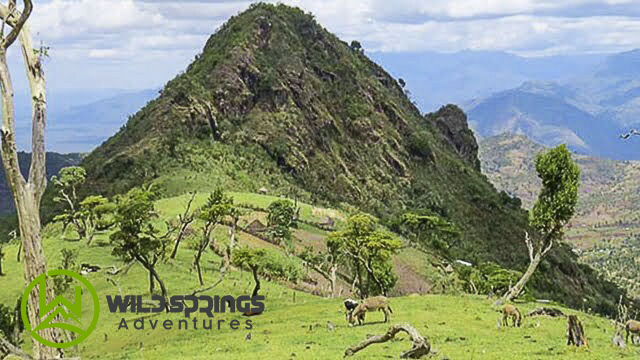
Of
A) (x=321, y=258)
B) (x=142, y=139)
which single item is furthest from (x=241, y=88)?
(x=321, y=258)

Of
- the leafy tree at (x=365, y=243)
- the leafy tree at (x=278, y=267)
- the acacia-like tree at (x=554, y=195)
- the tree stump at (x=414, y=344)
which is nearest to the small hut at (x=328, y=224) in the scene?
the leafy tree at (x=278, y=267)

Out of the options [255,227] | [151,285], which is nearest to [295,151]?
[255,227]

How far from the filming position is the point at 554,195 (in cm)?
Result: 4875

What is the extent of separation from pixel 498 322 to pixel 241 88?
14170 cm

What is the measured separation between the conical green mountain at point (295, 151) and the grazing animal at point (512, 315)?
91561 mm

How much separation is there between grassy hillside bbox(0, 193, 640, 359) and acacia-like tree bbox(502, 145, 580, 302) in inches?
236

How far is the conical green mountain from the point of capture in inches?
5556

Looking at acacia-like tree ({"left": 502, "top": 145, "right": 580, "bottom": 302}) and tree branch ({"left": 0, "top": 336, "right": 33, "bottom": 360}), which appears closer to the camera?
tree branch ({"left": 0, "top": 336, "right": 33, "bottom": 360})

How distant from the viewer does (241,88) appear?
173 m

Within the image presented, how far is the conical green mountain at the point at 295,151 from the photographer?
5556 inches

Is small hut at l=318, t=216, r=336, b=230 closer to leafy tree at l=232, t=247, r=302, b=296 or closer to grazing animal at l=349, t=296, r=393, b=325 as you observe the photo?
leafy tree at l=232, t=247, r=302, b=296

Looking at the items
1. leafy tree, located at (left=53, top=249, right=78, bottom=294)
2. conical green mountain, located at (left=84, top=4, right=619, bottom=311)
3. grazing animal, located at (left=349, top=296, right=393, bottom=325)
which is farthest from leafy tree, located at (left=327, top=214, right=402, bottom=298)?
conical green mountain, located at (left=84, top=4, right=619, bottom=311)

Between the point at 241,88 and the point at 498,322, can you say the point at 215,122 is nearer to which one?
the point at 241,88

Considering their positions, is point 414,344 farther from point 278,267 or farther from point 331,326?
point 278,267
